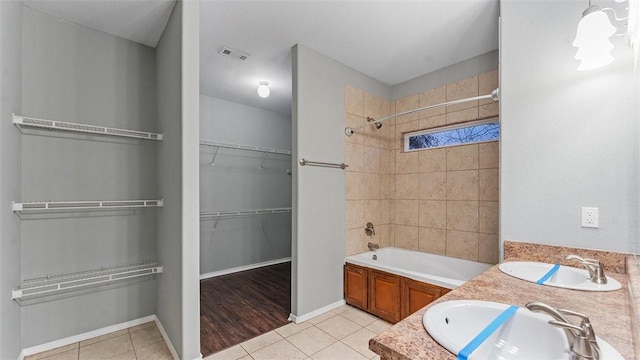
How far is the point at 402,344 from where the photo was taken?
30.8 inches

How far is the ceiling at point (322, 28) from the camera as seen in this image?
204cm

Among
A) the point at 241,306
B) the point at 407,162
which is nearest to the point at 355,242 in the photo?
the point at 407,162

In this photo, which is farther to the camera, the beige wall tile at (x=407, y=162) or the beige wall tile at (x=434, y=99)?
the beige wall tile at (x=407, y=162)

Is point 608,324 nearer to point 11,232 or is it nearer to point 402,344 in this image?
point 402,344

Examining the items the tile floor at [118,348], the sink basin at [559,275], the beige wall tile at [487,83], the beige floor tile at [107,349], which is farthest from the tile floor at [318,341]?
the beige wall tile at [487,83]

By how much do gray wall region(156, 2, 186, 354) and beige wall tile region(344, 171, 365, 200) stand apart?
1699 millimetres

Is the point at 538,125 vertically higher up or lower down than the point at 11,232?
higher up

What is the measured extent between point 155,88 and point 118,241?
1.45m

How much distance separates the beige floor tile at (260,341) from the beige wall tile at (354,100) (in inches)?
92.5

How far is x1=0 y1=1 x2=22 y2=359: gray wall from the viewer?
1609mm

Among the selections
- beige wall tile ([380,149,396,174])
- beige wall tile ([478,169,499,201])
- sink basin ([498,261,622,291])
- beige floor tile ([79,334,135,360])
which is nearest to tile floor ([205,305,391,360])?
beige floor tile ([79,334,135,360])

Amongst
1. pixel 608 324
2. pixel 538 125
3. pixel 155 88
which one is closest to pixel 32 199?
pixel 155 88

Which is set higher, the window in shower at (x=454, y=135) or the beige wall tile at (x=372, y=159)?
the window in shower at (x=454, y=135)

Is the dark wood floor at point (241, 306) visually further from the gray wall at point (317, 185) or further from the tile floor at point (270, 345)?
the gray wall at point (317, 185)
